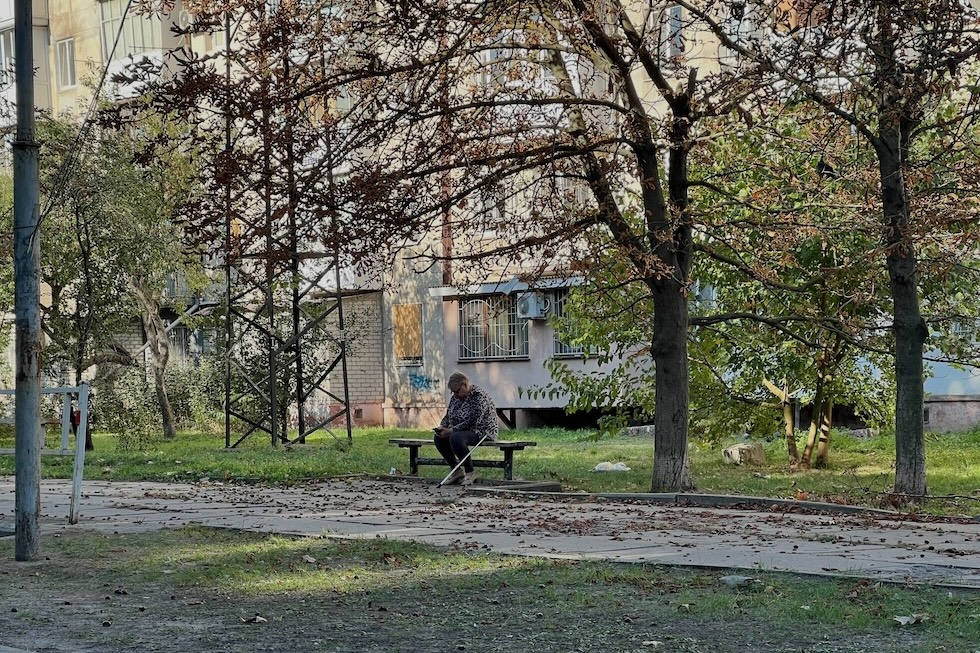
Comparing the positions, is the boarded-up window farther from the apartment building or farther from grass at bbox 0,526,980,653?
grass at bbox 0,526,980,653

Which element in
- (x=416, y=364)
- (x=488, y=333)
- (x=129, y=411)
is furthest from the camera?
(x=416, y=364)

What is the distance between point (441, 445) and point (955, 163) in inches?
276

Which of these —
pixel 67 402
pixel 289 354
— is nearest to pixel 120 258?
pixel 289 354

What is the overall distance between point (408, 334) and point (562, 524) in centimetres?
2611

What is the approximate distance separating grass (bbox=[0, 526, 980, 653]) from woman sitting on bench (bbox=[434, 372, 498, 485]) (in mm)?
6885

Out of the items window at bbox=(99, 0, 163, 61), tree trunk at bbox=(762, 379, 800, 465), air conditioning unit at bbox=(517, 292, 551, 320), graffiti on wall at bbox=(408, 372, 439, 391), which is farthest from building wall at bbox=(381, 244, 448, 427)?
tree trunk at bbox=(762, 379, 800, 465)

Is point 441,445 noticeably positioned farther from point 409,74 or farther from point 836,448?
point 836,448

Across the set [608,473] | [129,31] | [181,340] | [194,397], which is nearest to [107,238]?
[194,397]

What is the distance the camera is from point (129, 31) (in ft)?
138

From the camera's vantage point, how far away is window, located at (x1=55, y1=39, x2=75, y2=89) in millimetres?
45062

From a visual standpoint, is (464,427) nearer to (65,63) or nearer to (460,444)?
(460,444)

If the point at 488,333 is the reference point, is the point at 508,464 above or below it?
below

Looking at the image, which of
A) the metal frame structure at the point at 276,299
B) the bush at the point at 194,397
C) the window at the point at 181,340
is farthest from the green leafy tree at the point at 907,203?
the window at the point at 181,340

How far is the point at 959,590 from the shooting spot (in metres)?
8.22
